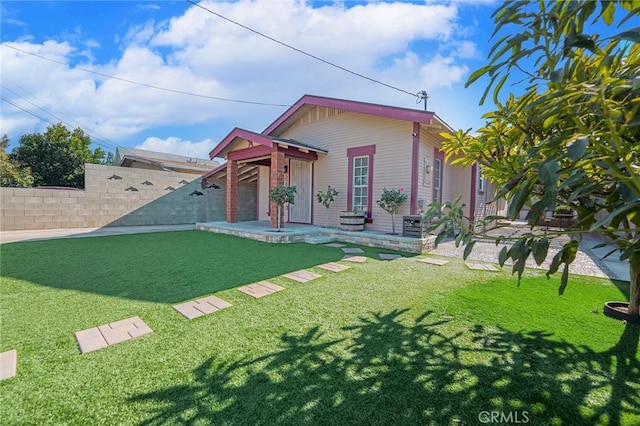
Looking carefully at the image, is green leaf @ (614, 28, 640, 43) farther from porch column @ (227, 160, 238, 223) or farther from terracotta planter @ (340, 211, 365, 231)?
porch column @ (227, 160, 238, 223)

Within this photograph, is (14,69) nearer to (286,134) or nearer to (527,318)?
(286,134)

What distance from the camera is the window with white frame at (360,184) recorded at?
8.63 metres

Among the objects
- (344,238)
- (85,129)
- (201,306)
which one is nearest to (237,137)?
(344,238)

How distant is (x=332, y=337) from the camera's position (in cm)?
243

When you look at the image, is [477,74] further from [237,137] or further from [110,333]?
[237,137]

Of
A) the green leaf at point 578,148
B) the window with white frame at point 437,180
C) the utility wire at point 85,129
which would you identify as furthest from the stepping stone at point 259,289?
the utility wire at point 85,129

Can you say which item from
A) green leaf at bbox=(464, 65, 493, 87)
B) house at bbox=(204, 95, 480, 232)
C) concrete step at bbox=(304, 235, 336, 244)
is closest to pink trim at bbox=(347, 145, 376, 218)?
house at bbox=(204, 95, 480, 232)

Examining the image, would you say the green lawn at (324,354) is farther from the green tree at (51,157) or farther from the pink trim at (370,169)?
the green tree at (51,157)

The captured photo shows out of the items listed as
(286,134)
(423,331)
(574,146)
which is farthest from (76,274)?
(286,134)

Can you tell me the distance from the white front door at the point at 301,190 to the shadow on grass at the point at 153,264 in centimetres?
312

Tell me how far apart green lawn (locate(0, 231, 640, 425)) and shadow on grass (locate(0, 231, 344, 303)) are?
60 mm

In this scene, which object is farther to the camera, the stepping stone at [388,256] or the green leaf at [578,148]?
the stepping stone at [388,256]

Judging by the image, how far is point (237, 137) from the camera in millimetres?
9234

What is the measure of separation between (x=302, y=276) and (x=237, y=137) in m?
6.56
